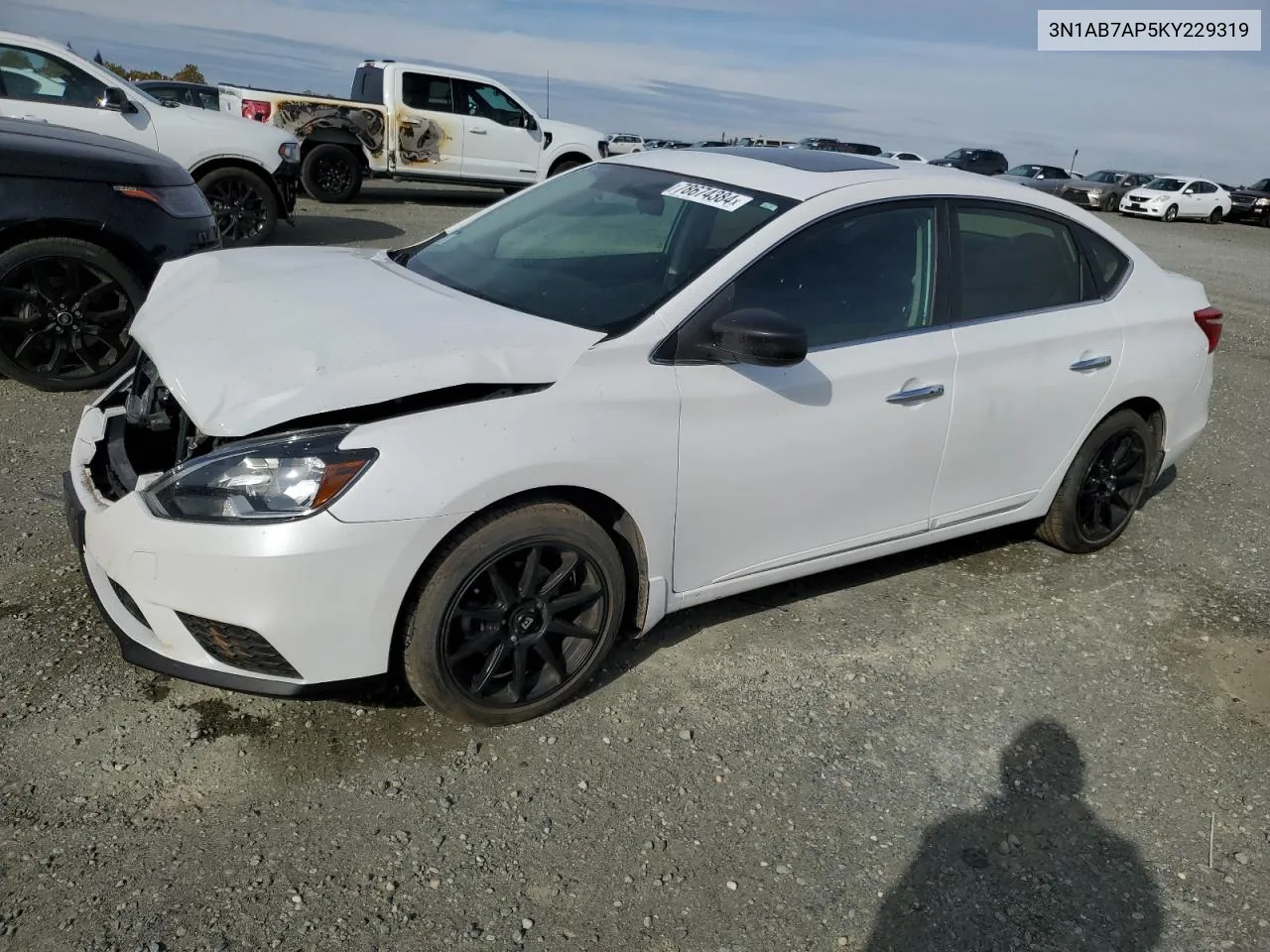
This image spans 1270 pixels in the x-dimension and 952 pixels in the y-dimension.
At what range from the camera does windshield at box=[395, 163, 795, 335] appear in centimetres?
315

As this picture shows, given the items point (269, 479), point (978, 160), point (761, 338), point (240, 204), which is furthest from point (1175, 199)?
point (269, 479)

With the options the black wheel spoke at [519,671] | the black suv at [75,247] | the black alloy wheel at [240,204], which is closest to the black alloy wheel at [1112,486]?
the black wheel spoke at [519,671]

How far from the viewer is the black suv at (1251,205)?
30.9 meters

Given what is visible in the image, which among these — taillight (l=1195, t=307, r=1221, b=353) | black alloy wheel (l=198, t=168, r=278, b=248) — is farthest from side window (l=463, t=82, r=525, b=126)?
taillight (l=1195, t=307, r=1221, b=353)

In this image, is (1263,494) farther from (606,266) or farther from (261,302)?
(261,302)

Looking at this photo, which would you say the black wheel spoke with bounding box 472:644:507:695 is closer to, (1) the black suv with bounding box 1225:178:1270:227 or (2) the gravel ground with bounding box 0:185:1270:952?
(2) the gravel ground with bounding box 0:185:1270:952

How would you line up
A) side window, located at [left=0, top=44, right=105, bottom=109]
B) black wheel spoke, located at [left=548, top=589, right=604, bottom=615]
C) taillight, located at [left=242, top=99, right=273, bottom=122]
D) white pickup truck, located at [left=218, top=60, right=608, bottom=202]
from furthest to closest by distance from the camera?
white pickup truck, located at [left=218, top=60, right=608, bottom=202] → taillight, located at [left=242, top=99, right=273, bottom=122] → side window, located at [left=0, top=44, right=105, bottom=109] → black wheel spoke, located at [left=548, top=589, right=604, bottom=615]

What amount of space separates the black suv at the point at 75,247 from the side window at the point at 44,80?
109 inches

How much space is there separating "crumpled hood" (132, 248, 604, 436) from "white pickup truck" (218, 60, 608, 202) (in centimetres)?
1126

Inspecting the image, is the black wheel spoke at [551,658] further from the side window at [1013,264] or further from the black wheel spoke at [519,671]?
the side window at [1013,264]

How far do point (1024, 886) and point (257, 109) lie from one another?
1374 cm

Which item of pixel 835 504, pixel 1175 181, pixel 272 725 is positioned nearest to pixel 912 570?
pixel 835 504

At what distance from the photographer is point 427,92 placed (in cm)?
1452

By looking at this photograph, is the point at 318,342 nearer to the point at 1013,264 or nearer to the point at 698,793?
the point at 698,793
